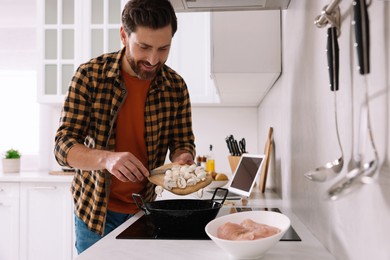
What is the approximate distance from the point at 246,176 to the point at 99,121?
2.27 ft

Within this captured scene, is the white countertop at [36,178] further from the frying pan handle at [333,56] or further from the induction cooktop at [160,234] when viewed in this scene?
the frying pan handle at [333,56]

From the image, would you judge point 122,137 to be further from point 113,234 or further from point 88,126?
point 113,234

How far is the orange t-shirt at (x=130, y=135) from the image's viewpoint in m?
1.48

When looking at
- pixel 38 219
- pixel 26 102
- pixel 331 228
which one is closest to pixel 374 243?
pixel 331 228

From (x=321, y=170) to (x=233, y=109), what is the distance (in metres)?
2.72

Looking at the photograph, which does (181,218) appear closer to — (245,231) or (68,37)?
(245,231)

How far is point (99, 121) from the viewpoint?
56.4 inches

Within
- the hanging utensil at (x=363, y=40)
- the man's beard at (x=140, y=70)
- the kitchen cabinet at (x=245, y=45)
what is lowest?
the hanging utensil at (x=363, y=40)

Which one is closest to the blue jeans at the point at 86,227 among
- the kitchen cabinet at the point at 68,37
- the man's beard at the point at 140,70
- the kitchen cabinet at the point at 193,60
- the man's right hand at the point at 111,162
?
the man's right hand at the point at 111,162

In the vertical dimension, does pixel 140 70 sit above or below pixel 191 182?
above

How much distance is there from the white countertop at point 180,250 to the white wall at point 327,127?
4cm

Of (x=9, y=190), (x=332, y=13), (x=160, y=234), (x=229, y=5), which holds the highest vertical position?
(x=229, y=5)

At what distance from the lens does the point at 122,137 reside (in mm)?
1502

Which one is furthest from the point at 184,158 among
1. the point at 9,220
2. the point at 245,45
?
the point at 9,220
